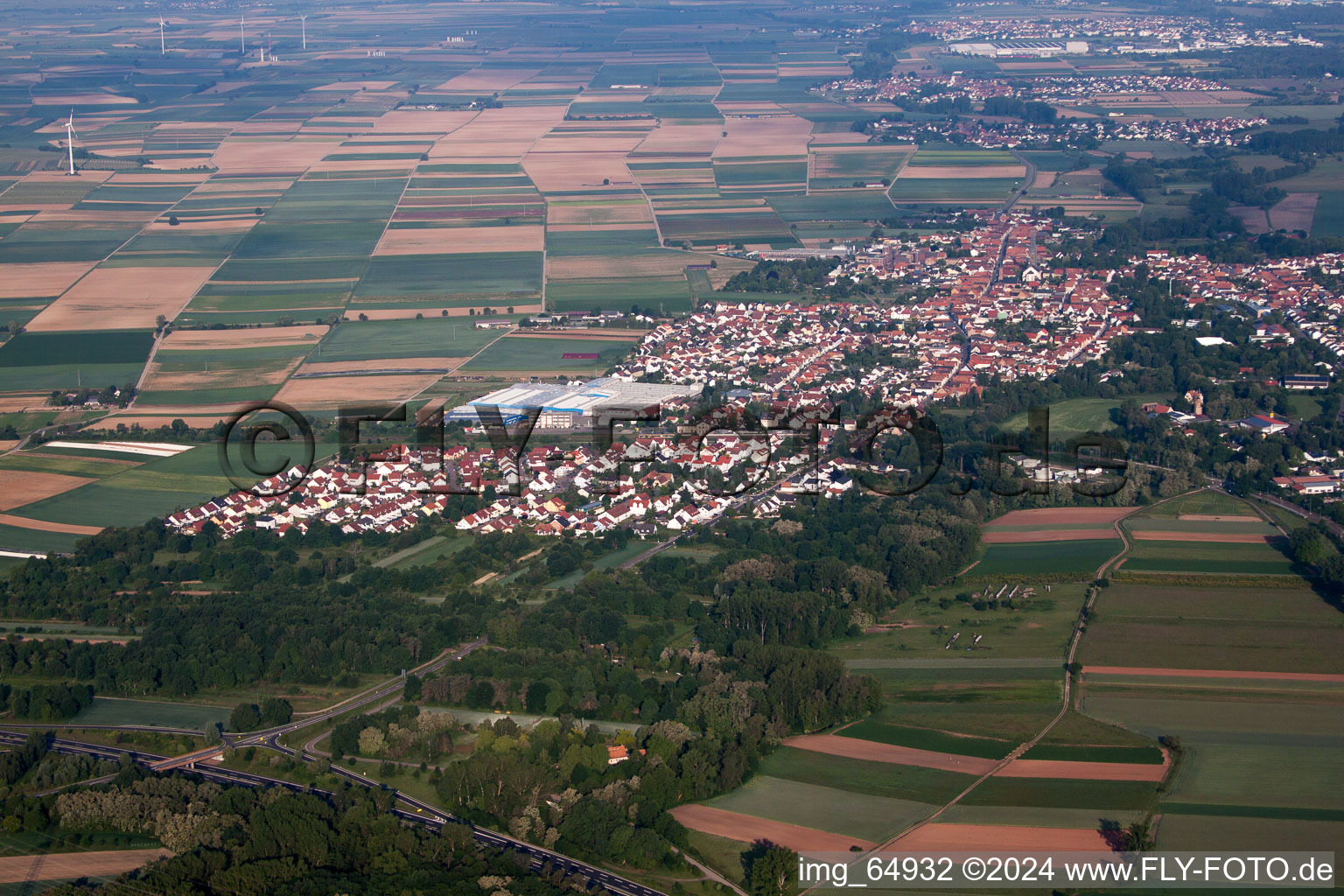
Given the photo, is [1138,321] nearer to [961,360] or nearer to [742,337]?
[961,360]

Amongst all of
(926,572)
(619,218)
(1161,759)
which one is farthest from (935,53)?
(1161,759)

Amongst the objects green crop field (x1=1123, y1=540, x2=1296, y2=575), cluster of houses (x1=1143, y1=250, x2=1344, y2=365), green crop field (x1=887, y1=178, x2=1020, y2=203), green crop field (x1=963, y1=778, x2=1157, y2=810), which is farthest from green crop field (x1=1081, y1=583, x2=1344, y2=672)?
green crop field (x1=887, y1=178, x2=1020, y2=203)

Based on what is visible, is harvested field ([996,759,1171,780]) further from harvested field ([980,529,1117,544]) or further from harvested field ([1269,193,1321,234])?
harvested field ([1269,193,1321,234])

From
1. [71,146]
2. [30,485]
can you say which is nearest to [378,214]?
[71,146]

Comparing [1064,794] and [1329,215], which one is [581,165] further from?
[1064,794]

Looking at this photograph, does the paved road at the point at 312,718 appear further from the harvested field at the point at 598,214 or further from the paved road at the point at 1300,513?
the harvested field at the point at 598,214

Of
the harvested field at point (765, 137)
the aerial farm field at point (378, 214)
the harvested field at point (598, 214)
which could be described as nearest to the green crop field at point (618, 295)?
the aerial farm field at point (378, 214)
